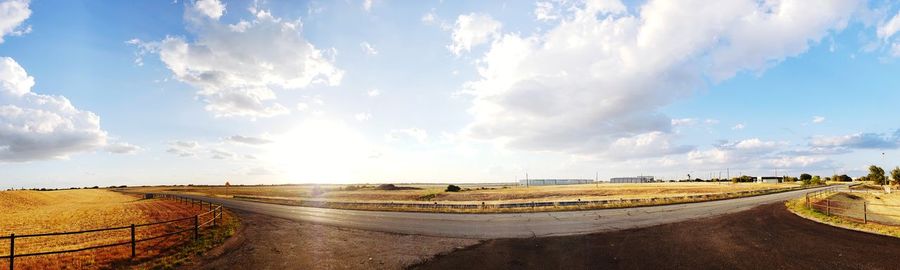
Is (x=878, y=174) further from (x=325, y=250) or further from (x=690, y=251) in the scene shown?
(x=325, y=250)

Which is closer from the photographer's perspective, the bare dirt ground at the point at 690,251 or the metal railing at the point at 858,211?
the bare dirt ground at the point at 690,251

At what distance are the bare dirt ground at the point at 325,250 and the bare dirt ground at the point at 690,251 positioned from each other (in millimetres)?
1284

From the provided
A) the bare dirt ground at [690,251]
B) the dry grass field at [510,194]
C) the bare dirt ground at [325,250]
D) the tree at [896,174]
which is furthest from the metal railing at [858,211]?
the tree at [896,174]

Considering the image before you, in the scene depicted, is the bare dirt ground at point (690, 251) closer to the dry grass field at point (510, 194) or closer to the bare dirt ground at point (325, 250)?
the bare dirt ground at point (325, 250)

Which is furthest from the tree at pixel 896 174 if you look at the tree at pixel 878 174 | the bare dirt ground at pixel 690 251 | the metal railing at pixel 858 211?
the bare dirt ground at pixel 690 251

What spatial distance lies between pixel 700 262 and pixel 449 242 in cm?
883

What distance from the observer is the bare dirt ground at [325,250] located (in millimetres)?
12898

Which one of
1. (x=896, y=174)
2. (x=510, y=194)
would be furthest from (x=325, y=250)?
(x=896, y=174)

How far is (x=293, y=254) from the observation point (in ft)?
47.7

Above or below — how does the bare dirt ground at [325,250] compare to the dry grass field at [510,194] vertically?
above

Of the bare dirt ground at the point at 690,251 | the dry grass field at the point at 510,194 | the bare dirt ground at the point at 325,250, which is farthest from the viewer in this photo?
the dry grass field at the point at 510,194

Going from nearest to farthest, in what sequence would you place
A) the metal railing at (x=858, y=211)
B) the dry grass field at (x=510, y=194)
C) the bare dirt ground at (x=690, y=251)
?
the bare dirt ground at (x=690, y=251) → the metal railing at (x=858, y=211) → the dry grass field at (x=510, y=194)

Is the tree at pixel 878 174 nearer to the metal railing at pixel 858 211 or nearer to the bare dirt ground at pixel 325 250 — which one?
the metal railing at pixel 858 211

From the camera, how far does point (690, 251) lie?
14164 millimetres
